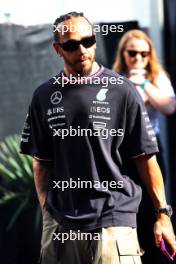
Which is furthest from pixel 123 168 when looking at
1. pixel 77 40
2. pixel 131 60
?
pixel 131 60

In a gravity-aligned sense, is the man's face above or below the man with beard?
above

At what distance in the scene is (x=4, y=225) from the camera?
198 inches

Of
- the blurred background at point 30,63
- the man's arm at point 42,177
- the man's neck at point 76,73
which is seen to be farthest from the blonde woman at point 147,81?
the man's neck at point 76,73

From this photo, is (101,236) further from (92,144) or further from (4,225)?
(4,225)

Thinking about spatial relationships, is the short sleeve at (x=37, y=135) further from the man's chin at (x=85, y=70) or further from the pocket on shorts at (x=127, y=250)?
the pocket on shorts at (x=127, y=250)

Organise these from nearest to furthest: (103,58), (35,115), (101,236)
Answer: (101,236)
(35,115)
(103,58)

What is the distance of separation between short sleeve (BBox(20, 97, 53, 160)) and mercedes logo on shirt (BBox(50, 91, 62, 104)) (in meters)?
0.10

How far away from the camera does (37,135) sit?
10.2 feet

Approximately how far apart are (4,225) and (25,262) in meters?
0.35

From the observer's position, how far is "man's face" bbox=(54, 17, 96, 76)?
9.70 feet

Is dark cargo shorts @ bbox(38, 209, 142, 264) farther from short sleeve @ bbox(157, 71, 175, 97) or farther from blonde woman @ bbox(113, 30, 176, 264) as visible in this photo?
short sleeve @ bbox(157, 71, 175, 97)

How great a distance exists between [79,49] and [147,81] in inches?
56.1

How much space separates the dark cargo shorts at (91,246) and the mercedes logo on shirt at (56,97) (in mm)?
560

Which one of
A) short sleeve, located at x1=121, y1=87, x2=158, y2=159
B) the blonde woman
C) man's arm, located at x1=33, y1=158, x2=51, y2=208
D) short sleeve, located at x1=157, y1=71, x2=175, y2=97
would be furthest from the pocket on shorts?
short sleeve, located at x1=157, y1=71, x2=175, y2=97
